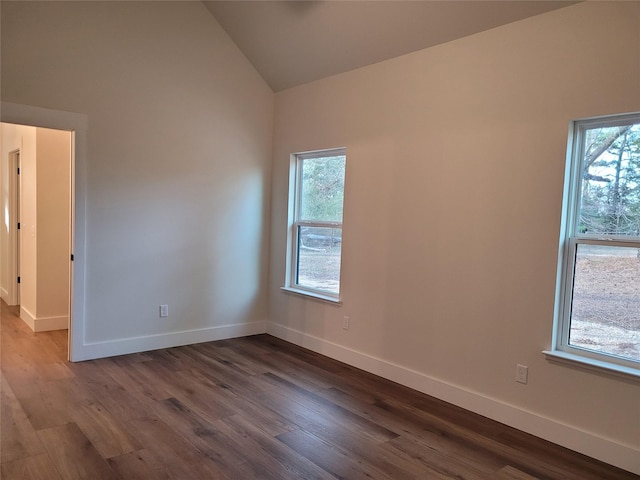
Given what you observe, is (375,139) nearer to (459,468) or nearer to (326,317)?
(326,317)

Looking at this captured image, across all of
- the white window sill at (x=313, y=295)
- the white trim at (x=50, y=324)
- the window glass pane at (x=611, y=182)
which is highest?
the window glass pane at (x=611, y=182)

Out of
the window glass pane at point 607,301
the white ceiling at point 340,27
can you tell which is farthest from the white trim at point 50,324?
the window glass pane at point 607,301

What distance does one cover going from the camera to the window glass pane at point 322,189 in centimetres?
436

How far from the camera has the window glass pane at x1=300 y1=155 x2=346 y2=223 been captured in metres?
4.36

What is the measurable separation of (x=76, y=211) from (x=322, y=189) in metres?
2.26

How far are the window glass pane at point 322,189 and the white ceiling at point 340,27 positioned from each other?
85cm

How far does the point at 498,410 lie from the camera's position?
119 inches

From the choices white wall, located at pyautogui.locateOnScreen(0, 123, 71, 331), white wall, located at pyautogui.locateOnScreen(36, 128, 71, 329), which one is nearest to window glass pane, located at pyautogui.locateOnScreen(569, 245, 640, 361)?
white wall, located at pyautogui.locateOnScreen(36, 128, 71, 329)

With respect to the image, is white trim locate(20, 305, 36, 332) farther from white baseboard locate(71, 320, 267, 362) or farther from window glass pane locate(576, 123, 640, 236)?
window glass pane locate(576, 123, 640, 236)

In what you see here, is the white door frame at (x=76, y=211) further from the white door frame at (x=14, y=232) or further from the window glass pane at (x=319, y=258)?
the white door frame at (x=14, y=232)

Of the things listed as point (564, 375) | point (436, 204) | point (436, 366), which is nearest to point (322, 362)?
point (436, 366)

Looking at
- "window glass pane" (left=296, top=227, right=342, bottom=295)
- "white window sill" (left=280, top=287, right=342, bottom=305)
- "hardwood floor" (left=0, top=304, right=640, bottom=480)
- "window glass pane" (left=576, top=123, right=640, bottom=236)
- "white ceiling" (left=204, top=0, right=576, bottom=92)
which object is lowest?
"hardwood floor" (left=0, top=304, right=640, bottom=480)

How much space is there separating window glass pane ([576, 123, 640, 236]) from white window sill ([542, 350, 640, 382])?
762mm

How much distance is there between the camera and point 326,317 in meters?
4.38
